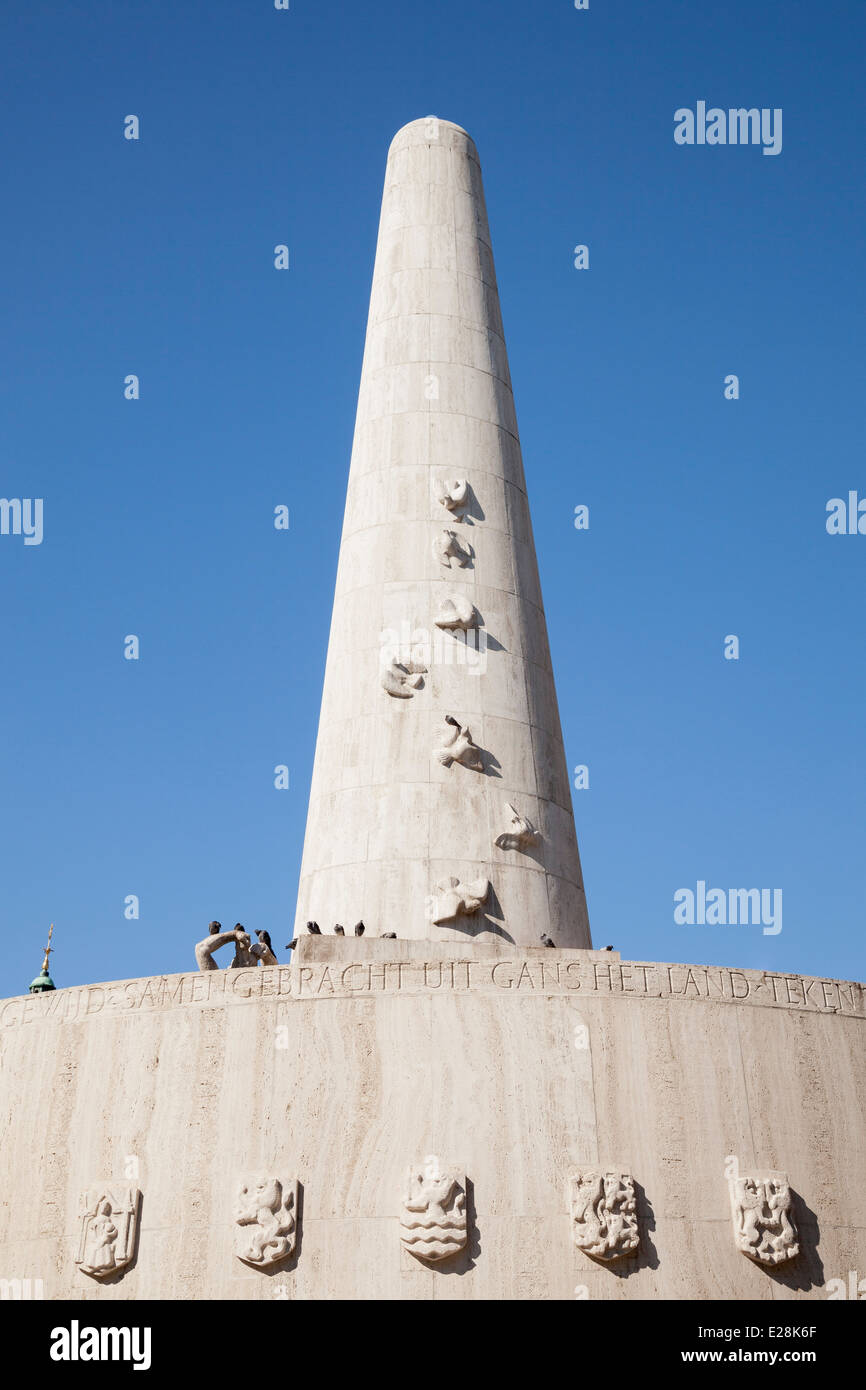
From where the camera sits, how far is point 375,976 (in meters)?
13.3

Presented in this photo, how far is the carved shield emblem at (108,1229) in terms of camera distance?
1232 cm

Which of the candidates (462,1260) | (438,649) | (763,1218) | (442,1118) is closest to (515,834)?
(438,649)

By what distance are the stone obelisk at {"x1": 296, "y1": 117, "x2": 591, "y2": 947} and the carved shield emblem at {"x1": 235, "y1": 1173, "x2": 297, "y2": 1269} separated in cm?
535

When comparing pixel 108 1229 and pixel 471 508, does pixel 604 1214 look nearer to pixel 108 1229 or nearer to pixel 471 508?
pixel 108 1229

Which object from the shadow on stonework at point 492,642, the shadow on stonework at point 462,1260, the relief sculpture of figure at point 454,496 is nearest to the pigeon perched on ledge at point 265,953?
the shadow on stonework at point 462,1260

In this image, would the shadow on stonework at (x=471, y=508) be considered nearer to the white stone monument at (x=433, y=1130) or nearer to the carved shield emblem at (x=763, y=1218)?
the white stone monument at (x=433, y=1130)

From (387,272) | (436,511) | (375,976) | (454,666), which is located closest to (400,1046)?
(375,976)

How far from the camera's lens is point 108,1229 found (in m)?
12.4

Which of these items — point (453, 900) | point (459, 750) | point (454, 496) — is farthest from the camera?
point (454, 496)

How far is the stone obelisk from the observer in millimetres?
17906

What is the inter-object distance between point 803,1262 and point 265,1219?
4.63 m

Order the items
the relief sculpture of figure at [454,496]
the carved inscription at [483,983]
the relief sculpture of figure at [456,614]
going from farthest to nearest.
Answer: the relief sculpture of figure at [454,496] < the relief sculpture of figure at [456,614] < the carved inscription at [483,983]

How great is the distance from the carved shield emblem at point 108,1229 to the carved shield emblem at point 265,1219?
3.31 feet

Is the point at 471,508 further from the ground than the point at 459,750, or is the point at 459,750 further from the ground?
the point at 471,508
